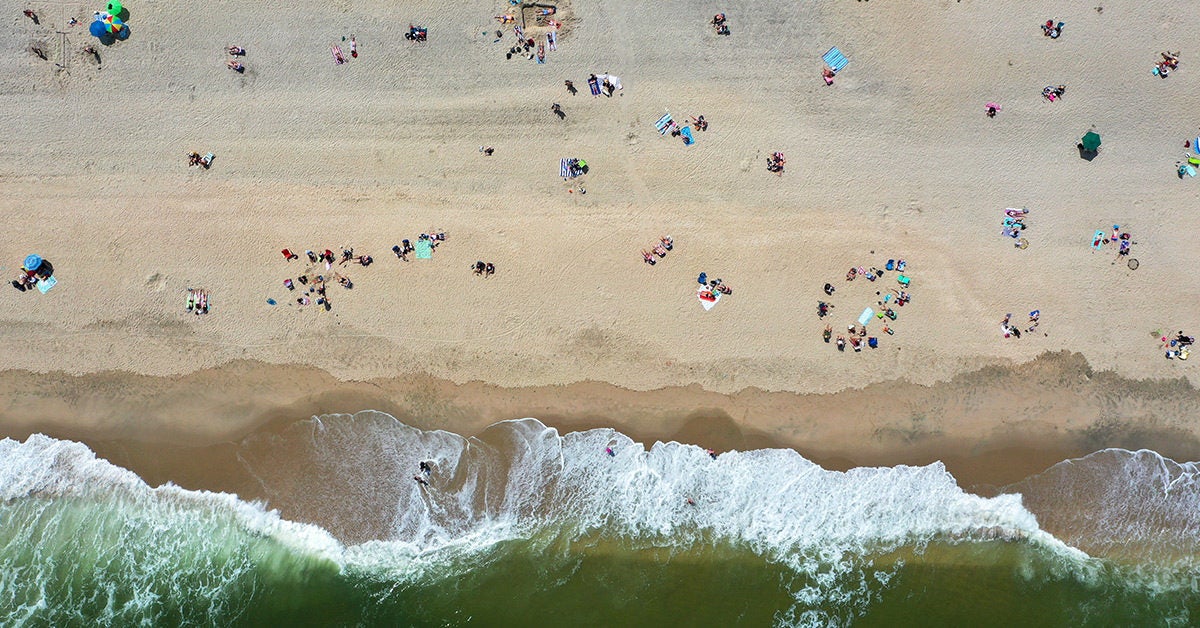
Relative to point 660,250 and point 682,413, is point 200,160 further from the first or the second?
point 682,413

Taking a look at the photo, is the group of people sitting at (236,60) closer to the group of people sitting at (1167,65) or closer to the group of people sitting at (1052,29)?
the group of people sitting at (1052,29)

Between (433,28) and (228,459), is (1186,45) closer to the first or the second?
(433,28)

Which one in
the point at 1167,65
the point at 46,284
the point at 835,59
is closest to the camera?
the point at 1167,65

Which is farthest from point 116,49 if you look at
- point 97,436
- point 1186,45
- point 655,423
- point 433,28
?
point 1186,45

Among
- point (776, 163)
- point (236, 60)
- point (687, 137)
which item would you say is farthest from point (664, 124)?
point (236, 60)

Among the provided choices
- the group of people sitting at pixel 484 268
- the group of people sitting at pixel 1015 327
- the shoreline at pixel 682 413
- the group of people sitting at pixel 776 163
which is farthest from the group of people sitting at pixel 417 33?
the group of people sitting at pixel 1015 327

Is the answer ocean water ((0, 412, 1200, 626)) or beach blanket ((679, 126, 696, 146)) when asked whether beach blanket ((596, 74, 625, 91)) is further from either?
ocean water ((0, 412, 1200, 626))
